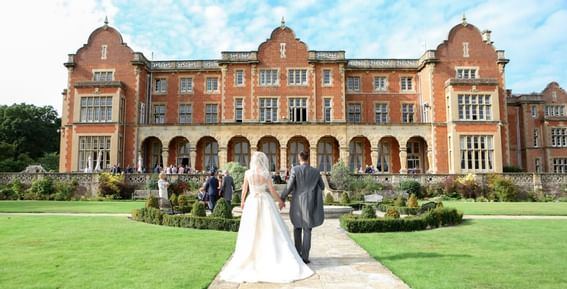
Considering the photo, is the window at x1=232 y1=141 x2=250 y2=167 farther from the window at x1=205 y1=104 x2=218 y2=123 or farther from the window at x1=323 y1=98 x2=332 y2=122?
the window at x1=323 y1=98 x2=332 y2=122

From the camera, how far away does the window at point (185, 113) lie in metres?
39.6

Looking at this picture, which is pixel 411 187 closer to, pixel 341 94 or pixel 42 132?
pixel 341 94

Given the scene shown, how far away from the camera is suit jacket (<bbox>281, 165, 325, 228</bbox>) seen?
25.9 feet

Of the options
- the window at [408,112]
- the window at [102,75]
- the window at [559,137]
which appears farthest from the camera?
the window at [559,137]

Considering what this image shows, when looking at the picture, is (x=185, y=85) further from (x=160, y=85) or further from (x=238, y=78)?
(x=238, y=78)

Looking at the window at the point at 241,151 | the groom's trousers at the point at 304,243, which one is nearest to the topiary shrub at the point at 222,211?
the groom's trousers at the point at 304,243

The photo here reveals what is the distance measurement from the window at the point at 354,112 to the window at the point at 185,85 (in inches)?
614

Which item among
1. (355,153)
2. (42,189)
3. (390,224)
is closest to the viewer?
(390,224)

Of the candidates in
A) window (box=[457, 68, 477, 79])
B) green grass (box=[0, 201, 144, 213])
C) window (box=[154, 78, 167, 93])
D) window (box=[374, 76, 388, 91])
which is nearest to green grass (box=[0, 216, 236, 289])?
green grass (box=[0, 201, 144, 213])

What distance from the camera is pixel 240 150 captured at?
38000 millimetres

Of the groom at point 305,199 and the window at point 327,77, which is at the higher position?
the window at point 327,77

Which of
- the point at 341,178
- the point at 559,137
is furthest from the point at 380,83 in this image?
the point at 559,137

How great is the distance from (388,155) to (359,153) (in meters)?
2.67

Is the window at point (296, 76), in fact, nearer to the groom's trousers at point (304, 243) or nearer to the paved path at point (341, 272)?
the paved path at point (341, 272)
